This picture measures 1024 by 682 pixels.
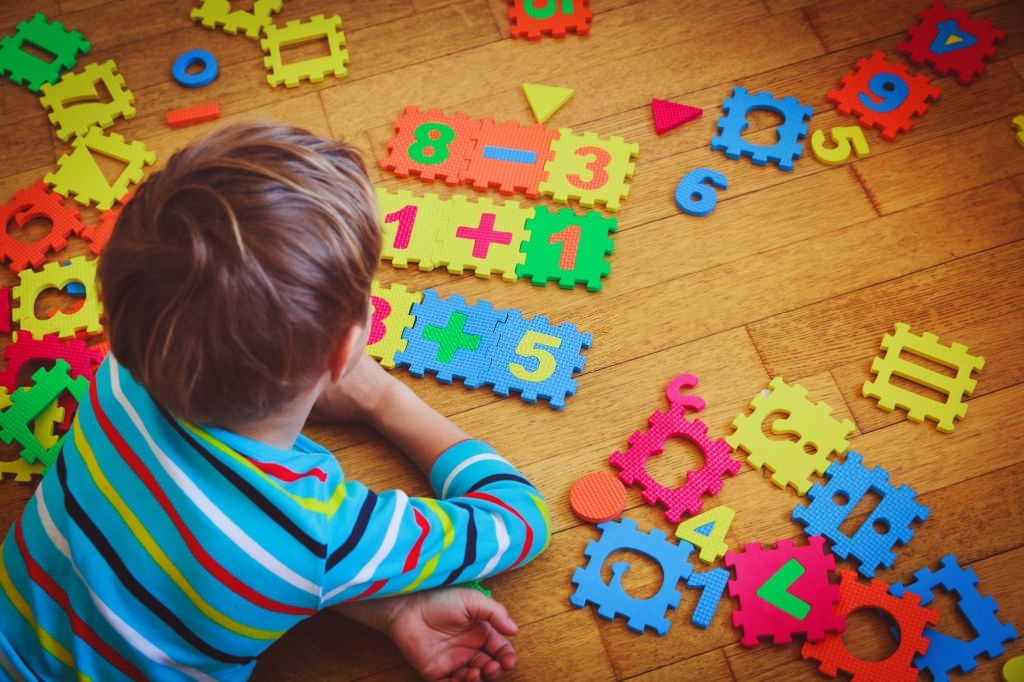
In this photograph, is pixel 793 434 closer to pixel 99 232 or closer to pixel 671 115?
pixel 671 115

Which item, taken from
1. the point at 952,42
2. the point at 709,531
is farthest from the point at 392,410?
the point at 952,42

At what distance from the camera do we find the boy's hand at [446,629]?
39.9 inches

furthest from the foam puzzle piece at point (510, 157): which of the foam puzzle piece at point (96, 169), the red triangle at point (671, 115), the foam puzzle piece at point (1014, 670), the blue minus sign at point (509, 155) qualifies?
the foam puzzle piece at point (1014, 670)

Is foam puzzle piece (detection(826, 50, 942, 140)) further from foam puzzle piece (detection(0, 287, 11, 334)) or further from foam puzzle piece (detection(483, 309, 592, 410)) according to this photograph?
foam puzzle piece (detection(0, 287, 11, 334))

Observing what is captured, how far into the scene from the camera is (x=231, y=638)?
88 centimetres

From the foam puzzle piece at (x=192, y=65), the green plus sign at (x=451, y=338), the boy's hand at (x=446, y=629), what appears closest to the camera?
the boy's hand at (x=446, y=629)

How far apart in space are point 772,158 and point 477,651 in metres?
0.79

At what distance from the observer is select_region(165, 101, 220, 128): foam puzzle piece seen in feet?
4.68

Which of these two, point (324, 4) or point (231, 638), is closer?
point (231, 638)

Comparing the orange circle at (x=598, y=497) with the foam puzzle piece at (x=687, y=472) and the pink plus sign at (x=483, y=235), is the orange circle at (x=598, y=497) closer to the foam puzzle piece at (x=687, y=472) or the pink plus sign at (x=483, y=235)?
the foam puzzle piece at (x=687, y=472)

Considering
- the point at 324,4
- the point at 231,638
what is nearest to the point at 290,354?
the point at 231,638

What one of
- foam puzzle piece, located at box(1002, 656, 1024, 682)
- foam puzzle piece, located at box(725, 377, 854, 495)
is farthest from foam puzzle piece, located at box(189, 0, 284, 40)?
foam puzzle piece, located at box(1002, 656, 1024, 682)

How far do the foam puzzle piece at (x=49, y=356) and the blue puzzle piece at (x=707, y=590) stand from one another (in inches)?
31.1

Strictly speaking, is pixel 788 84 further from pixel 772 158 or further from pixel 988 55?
pixel 988 55
